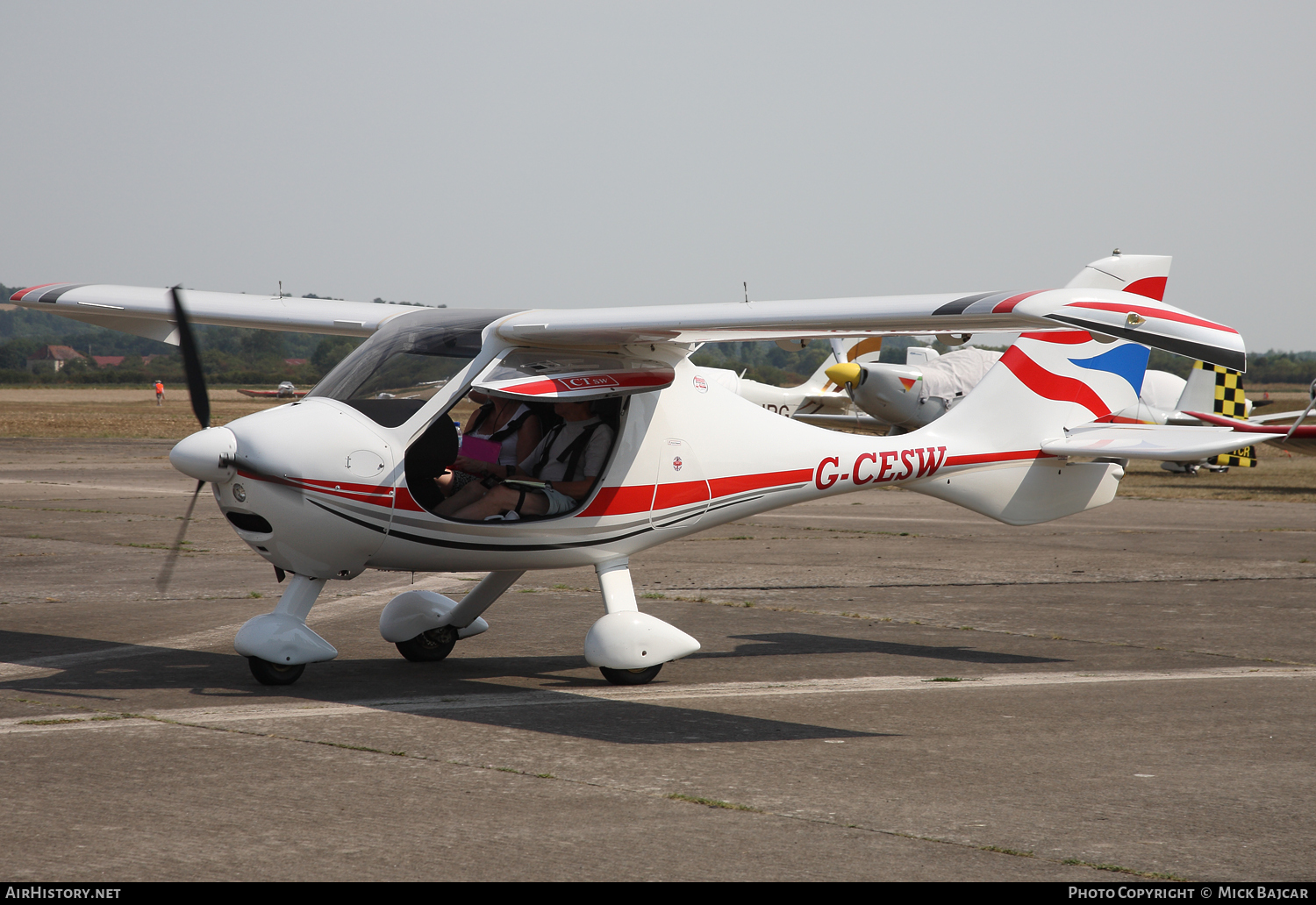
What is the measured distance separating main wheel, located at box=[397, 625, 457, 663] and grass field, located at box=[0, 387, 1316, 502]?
174 cm

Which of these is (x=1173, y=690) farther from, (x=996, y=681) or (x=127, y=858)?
(x=127, y=858)

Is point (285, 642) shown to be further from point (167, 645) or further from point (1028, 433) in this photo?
point (1028, 433)

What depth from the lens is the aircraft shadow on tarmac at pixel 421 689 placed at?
20.7 ft

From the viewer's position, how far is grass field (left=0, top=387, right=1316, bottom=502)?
81.9ft

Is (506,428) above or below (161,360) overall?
above

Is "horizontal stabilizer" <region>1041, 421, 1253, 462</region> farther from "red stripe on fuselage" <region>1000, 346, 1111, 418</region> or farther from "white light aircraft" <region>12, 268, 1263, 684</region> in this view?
"red stripe on fuselage" <region>1000, 346, 1111, 418</region>

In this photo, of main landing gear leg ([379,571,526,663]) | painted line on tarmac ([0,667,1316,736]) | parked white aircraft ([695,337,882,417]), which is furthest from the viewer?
parked white aircraft ([695,337,882,417])

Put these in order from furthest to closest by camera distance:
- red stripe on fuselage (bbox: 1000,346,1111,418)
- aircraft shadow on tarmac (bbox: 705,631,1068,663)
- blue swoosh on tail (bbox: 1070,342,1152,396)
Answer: blue swoosh on tail (bbox: 1070,342,1152,396), red stripe on fuselage (bbox: 1000,346,1111,418), aircraft shadow on tarmac (bbox: 705,631,1068,663)

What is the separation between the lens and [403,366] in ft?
23.6

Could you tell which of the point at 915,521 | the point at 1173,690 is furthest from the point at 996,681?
the point at 915,521

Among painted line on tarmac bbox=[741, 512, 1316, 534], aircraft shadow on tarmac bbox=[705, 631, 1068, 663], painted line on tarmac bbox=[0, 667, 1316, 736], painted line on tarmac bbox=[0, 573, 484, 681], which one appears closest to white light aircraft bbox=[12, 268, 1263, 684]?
painted line on tarmac bbox=[0, 667, 1316, 736]

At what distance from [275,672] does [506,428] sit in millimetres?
2093

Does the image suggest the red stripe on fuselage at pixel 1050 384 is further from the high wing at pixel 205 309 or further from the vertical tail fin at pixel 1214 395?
the vertical tail fin at pixel 1214 395

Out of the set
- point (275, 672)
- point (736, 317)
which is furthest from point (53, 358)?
point (736, 317)
